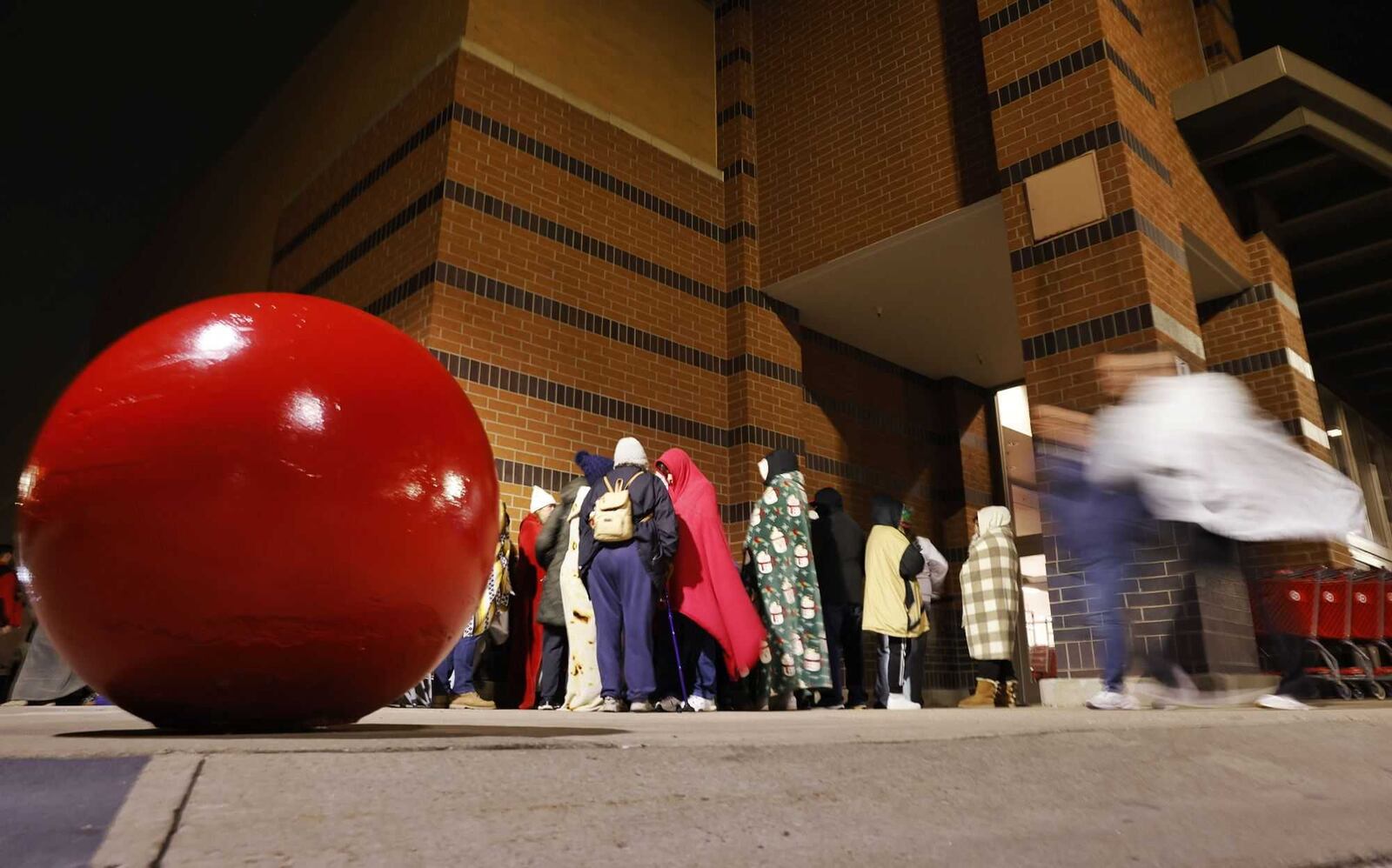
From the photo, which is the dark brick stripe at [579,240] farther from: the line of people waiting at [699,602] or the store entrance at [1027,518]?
the store entrance at [1027,518]

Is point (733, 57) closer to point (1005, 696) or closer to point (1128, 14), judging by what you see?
point (1128, 14)

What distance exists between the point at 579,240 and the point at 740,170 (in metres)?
2.79

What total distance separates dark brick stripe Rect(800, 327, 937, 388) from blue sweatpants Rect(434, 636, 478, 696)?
253 inches

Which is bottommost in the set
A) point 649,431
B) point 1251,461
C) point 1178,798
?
point 1178,798

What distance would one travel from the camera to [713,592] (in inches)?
252

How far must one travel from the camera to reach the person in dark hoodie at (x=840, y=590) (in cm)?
761

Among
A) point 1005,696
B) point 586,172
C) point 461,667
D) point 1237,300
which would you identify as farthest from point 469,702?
point 1237,300

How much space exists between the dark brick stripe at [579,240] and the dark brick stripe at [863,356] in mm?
1706

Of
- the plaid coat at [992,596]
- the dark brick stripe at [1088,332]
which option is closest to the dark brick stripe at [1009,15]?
the dark brick stripe at [1088,332]

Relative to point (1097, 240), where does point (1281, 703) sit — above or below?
below

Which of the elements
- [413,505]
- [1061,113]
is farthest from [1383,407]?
[413,505]

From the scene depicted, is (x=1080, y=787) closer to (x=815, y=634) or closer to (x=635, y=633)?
(x=635, y=633)

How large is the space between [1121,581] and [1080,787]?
363 centimetres

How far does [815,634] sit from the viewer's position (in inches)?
272
